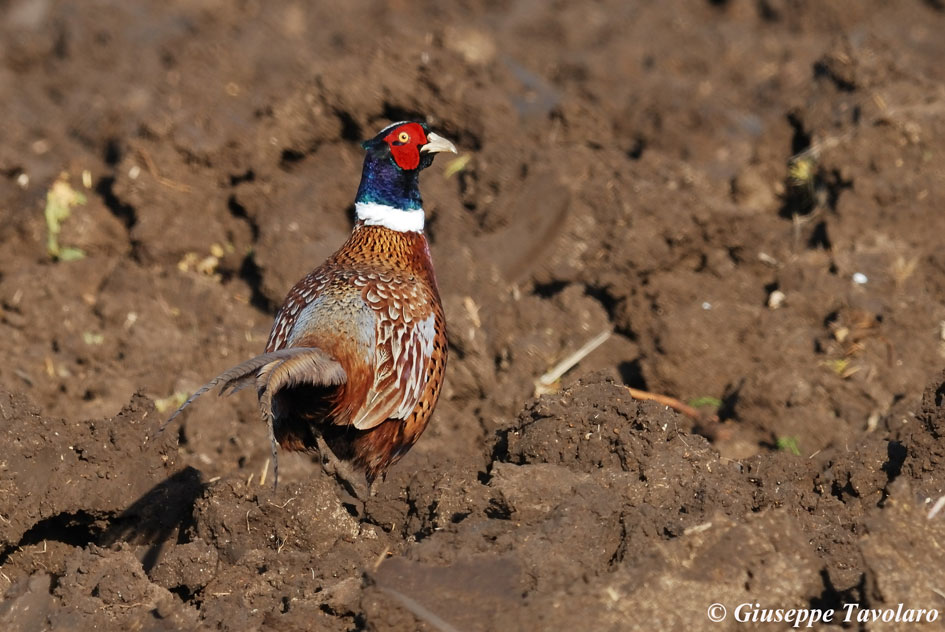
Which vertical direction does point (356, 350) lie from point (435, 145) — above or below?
below

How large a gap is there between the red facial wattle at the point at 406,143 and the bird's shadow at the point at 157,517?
153cm

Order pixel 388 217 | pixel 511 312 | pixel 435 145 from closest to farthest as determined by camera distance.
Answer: pixel 388 217, pixel 435 145, pixel 511 312

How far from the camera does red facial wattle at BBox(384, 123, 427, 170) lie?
201 inches

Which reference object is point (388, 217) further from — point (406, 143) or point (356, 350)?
point (356, 350)

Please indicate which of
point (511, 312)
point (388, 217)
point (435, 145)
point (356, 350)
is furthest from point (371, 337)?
point (511, 312)

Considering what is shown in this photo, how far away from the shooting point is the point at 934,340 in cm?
549

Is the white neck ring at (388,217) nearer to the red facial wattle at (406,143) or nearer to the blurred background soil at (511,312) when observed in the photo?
the red facial wattle at (406,143)

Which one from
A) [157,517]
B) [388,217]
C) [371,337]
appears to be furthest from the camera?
[388,217]

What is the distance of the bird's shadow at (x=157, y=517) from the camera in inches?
170

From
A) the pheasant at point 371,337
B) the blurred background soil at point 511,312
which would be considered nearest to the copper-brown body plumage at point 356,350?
the pheasant at point 371,337

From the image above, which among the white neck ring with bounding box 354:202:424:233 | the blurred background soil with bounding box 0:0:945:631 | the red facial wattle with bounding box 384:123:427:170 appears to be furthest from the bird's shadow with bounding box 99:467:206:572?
the red facial wattle with bounding box 384:123:427:170

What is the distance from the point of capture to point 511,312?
5918 mm

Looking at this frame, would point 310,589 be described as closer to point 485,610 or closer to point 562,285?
point 485,610

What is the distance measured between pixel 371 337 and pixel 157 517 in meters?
0.92
